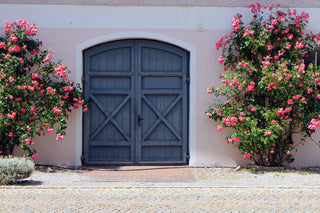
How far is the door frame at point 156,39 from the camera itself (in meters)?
10.3

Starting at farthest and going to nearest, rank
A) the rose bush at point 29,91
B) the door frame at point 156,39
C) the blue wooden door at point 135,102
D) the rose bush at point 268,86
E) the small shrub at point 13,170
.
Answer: the blue wooden door at point 135,102, the door frame at point 156,39, the rose bush at point 268,86, the rose bush at point 29,91, the small shrub at point 13,170

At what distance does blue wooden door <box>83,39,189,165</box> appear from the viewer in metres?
10.4

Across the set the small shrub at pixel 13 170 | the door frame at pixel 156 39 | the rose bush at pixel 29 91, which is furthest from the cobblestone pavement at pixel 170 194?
the rose bush at pixel 29 91

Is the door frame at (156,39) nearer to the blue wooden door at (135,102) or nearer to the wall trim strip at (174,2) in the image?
the blue wooden door at (135,102)

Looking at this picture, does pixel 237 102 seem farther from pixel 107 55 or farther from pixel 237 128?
pixel 107 55

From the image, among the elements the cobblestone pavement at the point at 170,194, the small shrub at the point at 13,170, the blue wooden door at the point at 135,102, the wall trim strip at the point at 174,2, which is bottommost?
the cobblestone pavement at the point at 170,194

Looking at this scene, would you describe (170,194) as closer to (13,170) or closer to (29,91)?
(13,170)

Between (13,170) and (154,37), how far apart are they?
160 inches

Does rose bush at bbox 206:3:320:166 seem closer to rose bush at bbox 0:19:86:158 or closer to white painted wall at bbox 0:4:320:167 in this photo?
white painted wall at bbox 0:4:320:167

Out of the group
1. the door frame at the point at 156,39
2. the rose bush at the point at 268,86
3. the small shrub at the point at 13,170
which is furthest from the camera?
the door frame at the point at 156,39

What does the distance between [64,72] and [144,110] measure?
6.19ft

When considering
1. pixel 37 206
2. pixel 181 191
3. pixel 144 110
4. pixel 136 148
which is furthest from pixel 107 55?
pixel 37 206

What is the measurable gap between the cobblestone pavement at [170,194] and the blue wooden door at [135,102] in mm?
1191

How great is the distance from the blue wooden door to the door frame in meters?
0.13
